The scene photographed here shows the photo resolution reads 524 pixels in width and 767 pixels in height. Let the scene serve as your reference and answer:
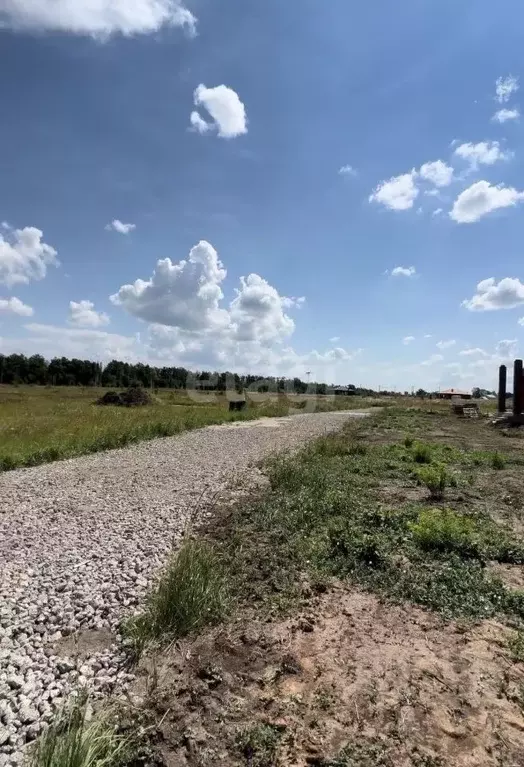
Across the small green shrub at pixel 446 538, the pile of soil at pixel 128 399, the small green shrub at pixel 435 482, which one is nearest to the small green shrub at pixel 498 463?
the small green shrub at pixel 435 482

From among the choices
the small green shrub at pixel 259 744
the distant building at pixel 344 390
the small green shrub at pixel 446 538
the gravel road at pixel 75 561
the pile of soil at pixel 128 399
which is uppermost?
Answer: the distant building at pixel 344 390

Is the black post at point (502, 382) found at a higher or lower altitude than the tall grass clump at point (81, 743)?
higher

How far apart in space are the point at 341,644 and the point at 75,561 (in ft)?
10.2

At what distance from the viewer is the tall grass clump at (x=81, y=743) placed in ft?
7.25

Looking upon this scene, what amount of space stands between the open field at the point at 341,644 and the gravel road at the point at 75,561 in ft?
1.53

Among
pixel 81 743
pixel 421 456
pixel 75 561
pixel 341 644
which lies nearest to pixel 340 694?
pixel 341 644

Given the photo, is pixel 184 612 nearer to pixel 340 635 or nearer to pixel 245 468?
pixel 340 635

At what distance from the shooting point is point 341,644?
137 inches

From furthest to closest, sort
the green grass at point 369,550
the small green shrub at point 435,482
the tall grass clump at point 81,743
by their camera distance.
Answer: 1. the small green shrub at point 435,482
2. the green grass at point 369,550
3. the tall grass clump at point 81,743

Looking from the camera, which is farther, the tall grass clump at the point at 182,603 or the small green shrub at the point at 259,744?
the tall grass clump at the point at 182,603

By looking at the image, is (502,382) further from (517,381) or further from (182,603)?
(182,603)

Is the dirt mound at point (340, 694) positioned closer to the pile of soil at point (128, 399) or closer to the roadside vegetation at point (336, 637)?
the roadside vegetation at point (336, 637)

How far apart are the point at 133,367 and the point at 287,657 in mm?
99727

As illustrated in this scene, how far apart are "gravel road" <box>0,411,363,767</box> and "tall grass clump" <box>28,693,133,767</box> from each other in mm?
247
